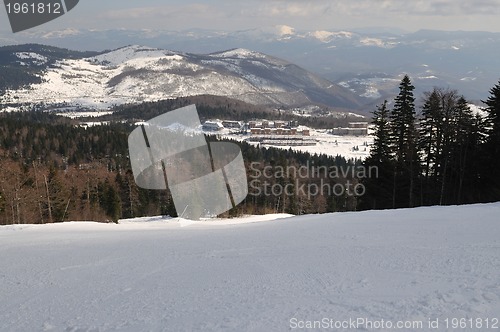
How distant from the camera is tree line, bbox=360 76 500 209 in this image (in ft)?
104

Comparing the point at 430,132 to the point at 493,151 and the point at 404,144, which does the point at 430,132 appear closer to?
the point at 404,144

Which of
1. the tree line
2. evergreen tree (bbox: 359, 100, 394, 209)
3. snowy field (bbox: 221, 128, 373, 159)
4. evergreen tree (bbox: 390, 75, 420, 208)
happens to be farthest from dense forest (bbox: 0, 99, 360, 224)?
snowy field (bbox: 221, 128, 373, 159)

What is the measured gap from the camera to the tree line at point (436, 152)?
104ft

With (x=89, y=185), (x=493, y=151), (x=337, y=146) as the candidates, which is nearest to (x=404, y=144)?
(x=493, y=151)

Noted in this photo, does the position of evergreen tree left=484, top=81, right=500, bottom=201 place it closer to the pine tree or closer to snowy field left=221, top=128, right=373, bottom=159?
the pine tree

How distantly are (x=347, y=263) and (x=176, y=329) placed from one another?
496 cm

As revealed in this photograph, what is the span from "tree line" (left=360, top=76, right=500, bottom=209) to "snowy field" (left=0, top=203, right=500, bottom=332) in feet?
63.1

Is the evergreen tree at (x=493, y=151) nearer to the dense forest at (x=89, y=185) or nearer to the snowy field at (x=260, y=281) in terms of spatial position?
the snowy field at (x=260, y=281)

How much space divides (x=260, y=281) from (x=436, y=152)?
30.1 metres

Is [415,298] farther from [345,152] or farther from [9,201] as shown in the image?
[345,152]

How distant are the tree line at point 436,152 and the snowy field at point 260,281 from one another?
758 inches

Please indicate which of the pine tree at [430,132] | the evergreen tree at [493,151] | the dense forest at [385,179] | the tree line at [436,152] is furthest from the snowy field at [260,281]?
the pine tree at [430,132]

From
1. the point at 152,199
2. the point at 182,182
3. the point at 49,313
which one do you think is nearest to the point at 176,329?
the point at 49,313

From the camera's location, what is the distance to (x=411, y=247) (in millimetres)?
Result: 11555
